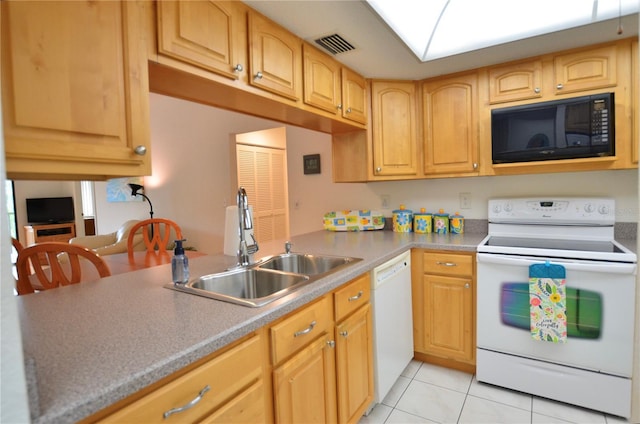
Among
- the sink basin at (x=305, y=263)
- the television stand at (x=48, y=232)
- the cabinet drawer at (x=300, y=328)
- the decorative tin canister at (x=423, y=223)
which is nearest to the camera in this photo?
the cabinet drawer at (x=300, y=328)

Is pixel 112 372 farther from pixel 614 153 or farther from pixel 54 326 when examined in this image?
pixel 614 153

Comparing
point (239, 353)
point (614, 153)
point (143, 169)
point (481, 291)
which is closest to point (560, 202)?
point (614, 153)

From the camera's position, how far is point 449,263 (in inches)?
86.8

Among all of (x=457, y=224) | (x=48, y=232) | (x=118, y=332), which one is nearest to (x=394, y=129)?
(x=457, y=224)

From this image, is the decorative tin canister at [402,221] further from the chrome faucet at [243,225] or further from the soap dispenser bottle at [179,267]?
the soap dispenser bottle at [179,267]

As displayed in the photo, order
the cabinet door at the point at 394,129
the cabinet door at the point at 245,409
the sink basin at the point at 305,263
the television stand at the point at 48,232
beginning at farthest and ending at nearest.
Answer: the television stand at the point at 48,232, the cabinet door at the point at 394,129, the sink basin at the point at 305,263, the cabinet door at the point at 245,409

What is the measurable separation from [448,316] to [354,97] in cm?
164

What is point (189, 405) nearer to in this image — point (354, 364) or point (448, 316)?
point (354, 364)

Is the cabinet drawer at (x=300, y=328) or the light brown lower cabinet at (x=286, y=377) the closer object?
the light brown lower cabinet at (x=286, y=377)

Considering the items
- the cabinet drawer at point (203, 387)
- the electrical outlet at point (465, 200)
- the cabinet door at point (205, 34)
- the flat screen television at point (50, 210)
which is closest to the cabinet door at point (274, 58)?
the cabinet door at point (205, 34)

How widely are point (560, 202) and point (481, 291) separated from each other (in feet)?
2.83

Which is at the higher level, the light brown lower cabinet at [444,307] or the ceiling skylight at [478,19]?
the ceiling skylight at [478,19]

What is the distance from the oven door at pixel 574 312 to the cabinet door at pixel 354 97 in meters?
1.25

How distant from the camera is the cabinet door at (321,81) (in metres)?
1.88
